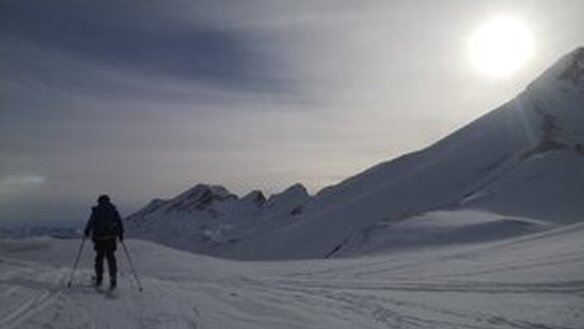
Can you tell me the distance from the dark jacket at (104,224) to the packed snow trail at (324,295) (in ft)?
4.09

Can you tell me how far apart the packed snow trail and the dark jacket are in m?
1.25

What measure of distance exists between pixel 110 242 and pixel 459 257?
14.0 m

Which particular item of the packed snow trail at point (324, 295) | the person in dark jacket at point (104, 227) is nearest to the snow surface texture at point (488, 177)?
the packed snow trail at point (324, 295)

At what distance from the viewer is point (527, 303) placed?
16.9m

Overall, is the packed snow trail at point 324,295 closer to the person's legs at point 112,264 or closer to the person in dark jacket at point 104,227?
the person's legs at point 112,264

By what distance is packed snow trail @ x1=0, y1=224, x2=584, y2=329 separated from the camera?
1415 centimetres

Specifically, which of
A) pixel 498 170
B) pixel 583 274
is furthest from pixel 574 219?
pixel 583 274

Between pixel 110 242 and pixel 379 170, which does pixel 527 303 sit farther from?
Result: pixel 379 170

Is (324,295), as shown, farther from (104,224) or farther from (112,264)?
(104,224)

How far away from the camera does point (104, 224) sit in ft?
65.1

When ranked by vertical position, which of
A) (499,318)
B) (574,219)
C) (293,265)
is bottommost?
(499,318)

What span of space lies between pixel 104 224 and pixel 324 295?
576 cm

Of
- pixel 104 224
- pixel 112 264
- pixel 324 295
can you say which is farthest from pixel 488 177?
pixel 112 264

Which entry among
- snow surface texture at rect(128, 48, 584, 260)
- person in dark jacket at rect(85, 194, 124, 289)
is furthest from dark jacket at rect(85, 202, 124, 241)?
snow surface texture at rect(128, 48, 584, 260)
